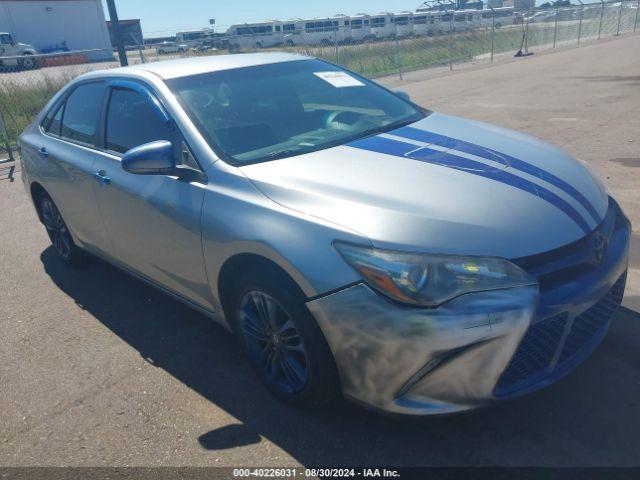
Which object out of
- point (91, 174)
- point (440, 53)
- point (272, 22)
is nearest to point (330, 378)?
point (91, 174)

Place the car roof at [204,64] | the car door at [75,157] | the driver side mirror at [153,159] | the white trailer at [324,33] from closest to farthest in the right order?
the driver side mirror at [153,159] < the car roof at [204,64] < the car door at [75,157] < the white trailer at [324,33]

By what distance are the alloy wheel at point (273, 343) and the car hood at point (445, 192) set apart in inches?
20.9

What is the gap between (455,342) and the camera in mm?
2070

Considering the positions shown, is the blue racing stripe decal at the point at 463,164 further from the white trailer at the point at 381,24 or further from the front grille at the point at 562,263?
the white trailer at the point at 381,24

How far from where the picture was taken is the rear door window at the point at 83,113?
387 centimetres

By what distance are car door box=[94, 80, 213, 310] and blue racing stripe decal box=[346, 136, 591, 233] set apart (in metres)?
0.97

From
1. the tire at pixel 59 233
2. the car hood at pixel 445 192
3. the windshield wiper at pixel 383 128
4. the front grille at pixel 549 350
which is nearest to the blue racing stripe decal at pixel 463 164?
the car hood at pixel 445 192

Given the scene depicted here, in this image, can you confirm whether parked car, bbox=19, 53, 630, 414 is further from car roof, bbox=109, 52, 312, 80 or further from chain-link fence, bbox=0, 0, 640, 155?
chain-link fence, bbox=0, 0, 640, 155

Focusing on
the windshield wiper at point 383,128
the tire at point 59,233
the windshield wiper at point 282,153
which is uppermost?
the windshield wiper at point 282,153

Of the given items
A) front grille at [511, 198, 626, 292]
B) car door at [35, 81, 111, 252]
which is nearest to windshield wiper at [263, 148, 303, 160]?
front grille at [511, 198, 626, 292]

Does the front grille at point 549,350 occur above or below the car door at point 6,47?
below

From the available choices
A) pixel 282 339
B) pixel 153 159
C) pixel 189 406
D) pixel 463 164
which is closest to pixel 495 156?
pixel 463 164

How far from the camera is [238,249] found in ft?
8.53

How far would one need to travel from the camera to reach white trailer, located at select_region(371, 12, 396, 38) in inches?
1485
